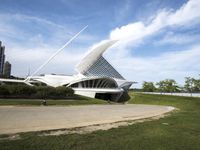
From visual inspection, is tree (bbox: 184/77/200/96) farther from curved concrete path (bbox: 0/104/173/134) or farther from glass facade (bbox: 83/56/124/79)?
curved concrete path (bbox: 0/104/173/134)

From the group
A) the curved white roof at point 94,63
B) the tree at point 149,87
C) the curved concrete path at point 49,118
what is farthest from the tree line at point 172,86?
the curved concrete path at point 49,118

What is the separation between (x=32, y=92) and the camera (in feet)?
126

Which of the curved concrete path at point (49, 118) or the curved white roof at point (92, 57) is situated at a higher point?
the curved white roof at point (92, 57)

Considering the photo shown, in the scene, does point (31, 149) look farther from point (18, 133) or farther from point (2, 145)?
point (18, 133)

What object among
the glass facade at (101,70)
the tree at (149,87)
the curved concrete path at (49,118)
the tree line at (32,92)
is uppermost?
the glass facade at (101,70)

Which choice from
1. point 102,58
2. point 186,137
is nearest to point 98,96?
point 102,58

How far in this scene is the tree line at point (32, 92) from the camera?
3516 cm

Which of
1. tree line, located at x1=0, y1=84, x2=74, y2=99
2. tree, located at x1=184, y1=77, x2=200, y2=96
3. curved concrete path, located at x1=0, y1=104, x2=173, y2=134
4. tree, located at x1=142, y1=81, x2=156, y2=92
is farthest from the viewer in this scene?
tree, located at x1=142, y1=81, x2=156, y2=92

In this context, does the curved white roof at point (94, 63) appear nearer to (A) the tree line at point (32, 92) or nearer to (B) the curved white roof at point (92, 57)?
(B) the curved white roof at point (92, 57)

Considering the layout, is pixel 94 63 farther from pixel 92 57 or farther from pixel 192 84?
pixel 192 84

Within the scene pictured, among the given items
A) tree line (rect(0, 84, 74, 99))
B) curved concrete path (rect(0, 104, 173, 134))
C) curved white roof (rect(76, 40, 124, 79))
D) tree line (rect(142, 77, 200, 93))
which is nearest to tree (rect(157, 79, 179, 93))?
tree line (rect(142, 77, 200, 93))

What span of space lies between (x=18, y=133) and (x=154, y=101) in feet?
133

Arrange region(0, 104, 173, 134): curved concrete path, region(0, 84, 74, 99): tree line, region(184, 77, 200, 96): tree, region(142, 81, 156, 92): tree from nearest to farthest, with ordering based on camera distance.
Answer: region(0, 104, 173, 134): curved concrete path → region(0, 84, 74, 99): tree line → region(184, 77, 200, 96): tree → region(142, 81, 156, 92): tree

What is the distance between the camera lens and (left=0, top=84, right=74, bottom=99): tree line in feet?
115
